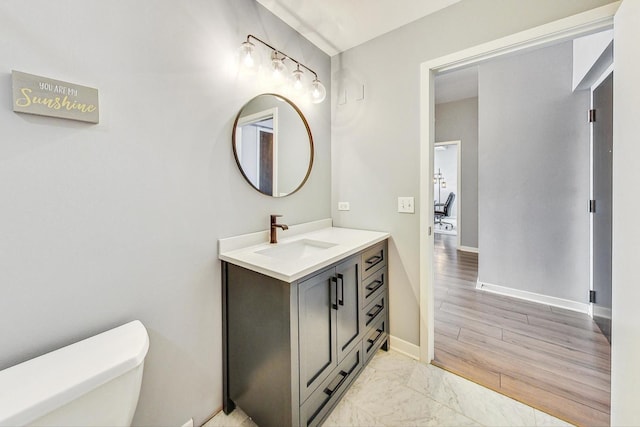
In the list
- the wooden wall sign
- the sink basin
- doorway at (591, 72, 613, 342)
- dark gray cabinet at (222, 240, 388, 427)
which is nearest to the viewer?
the wooden wall sign

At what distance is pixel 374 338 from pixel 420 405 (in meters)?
0.45

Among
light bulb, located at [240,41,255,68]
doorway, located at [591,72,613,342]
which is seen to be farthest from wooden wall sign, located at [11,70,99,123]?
doorway, located at [591,72,613,342]

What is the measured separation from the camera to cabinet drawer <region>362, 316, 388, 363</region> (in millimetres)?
1700

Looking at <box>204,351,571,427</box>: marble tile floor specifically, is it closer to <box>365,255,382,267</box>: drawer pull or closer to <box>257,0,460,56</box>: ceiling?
<box>365,255,382,267</box>: drawer pull

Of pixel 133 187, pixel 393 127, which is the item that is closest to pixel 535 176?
pixel 393 127

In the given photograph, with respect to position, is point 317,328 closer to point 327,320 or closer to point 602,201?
point 327,320

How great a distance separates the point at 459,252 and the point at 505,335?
2891 millimetres

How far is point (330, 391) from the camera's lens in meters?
1.37

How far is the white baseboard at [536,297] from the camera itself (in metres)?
2.51

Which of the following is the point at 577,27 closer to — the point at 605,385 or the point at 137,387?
the point at 605,385

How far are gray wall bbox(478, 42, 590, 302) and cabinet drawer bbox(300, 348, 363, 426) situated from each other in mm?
2336

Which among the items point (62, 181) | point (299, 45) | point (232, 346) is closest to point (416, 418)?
point (232, 346)

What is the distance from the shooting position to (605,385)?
1.58m

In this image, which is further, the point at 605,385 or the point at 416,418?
the point at 605,385
